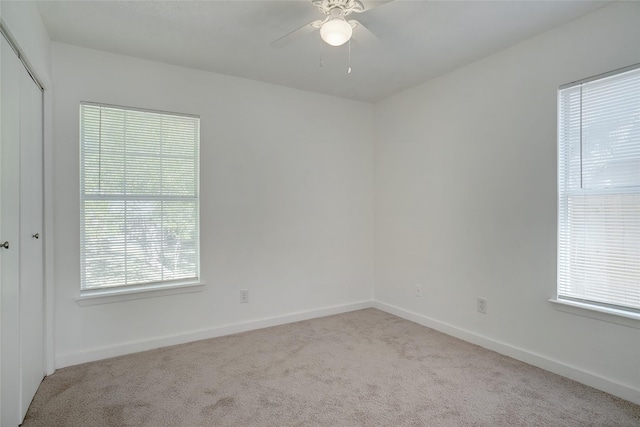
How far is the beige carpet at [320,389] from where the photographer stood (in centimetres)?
198

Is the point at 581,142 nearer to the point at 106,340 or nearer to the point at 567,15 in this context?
the point at 567,15

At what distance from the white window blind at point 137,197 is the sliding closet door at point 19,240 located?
35 cm

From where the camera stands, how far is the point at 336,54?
9.50 feet

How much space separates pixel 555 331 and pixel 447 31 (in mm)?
2328

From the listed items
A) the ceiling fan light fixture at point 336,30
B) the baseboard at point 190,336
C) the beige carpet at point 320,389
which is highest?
the ceiling fan light fixture at point 336,30

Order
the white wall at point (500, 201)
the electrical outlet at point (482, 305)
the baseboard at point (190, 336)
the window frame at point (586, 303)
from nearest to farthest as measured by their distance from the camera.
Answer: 1. the window frame at point (586, 303)
2. the white wall at point (500, 201)
3. the baseboard at point (190, 336)
4. the electrical outlet at point (482, 305)

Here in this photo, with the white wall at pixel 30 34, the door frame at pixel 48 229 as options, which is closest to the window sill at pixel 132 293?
the door frame at pixel 48 229

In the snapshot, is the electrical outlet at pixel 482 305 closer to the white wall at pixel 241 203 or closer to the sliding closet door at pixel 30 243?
the white wall at pixel 241 203

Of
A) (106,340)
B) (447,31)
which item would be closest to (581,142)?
(447,31)

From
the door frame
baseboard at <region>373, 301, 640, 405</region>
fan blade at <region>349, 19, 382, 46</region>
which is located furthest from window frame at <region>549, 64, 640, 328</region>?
the door frame

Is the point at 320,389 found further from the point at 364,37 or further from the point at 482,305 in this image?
the point at 364,37

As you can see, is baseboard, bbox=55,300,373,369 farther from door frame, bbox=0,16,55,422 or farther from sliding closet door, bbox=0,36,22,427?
sliding closet door, bbox=0,36,22,427

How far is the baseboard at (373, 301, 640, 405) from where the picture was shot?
85.4 inches

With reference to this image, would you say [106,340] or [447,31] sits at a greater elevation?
[447,31]
